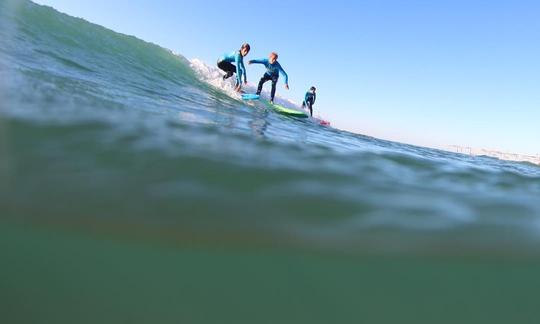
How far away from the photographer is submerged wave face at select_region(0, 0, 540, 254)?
7.78 ft

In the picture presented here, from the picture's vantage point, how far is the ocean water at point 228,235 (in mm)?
1887

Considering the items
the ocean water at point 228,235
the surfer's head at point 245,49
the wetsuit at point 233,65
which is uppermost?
the surfer's head at point 245,49

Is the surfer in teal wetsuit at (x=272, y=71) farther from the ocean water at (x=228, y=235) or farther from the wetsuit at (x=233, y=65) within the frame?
the ocean water at (x=228, y=235)

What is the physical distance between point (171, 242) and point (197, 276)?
0.97ft

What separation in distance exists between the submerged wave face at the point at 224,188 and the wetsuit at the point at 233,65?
8.96 metres

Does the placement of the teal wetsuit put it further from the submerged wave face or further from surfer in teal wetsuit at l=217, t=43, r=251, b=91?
the submerged wave face

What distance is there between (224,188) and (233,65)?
484 inches

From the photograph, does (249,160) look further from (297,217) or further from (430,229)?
(430,229)

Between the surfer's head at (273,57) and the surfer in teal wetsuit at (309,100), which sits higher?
the surfer's head at (273,57)

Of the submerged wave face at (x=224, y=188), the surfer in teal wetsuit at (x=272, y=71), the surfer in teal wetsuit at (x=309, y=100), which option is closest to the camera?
the submerged wave face at (x=224, y=188)

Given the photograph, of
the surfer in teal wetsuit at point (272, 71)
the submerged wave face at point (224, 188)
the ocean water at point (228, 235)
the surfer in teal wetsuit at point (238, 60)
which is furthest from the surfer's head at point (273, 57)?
the ocean water at point (228, 235)

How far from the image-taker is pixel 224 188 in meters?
2.80

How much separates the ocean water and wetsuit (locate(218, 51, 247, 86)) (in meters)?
9.77

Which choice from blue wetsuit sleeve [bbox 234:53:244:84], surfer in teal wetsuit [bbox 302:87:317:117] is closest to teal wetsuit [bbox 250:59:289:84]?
blue wetsuit sleeve [bbox 234:53:244:84]
